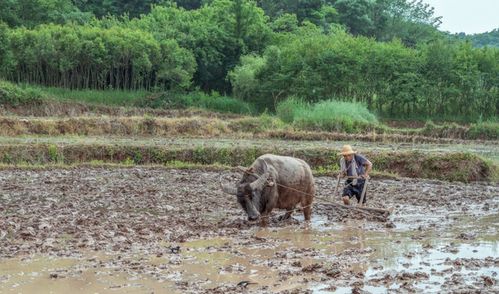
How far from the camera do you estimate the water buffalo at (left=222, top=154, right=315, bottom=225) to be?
1047cm

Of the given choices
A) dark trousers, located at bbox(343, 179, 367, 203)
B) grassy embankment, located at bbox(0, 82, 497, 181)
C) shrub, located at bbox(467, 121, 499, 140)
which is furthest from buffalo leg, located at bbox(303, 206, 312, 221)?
shrub, located at bbox(467, 121, 499, 140)

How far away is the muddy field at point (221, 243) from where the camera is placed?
7020mm

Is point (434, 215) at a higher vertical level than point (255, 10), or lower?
lower

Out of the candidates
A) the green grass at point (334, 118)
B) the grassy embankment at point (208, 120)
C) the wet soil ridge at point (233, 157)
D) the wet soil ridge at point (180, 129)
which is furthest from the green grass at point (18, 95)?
the wet soil ridge at point (233, 157)

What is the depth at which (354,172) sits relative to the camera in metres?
11.8

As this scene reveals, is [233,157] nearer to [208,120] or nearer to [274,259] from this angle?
[208,120]

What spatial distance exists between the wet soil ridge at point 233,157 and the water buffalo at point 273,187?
21.7 ft

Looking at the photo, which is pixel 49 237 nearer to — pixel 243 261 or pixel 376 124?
pixel 243 261

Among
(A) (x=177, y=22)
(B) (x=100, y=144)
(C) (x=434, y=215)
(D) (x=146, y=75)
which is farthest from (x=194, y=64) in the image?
(C) (x=434, y=215)

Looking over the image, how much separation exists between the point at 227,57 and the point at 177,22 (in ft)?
14.7

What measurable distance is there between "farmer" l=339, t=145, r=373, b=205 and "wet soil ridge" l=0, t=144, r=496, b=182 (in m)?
5.97

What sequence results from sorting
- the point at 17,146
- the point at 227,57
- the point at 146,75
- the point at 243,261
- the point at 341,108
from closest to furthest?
the point at 243,261 < the point at 17,146 < the point at 341,108 < the point at 146,75 < the point at 227,57

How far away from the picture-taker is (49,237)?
358 inches

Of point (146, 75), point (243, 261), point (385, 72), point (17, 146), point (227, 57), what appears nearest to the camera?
point (243, 261)
